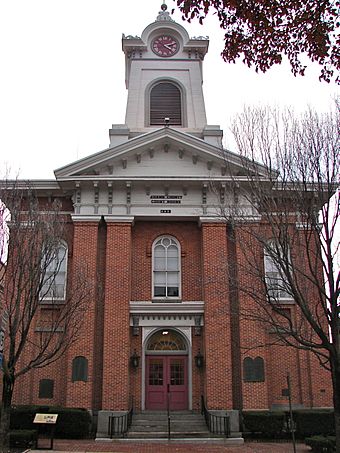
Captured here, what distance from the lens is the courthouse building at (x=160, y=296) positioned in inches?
804

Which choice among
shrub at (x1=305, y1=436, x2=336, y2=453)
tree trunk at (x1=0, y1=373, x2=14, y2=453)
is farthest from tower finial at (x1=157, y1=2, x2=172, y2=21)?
shrub at (x1=305, y1=436, x2=336, y2=453)

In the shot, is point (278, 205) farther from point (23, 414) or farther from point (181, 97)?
point (181, 97)

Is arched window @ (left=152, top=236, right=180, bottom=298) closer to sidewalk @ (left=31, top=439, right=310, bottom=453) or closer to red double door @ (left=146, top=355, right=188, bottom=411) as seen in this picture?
red double door @ (left=146, top=355, right=188, bottom=411)

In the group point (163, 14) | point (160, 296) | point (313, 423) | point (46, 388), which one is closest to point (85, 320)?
point (46, 388)

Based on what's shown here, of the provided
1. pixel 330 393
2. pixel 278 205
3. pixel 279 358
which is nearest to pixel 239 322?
pixel 279 358

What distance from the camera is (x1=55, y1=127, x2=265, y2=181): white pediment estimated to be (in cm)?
2245

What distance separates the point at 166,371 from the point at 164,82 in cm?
1483

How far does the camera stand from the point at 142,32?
29.5 meters

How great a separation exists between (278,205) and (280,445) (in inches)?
344

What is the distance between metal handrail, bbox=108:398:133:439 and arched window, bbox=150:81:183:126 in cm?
1406

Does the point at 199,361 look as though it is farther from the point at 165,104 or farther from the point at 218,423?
the point at 165,104

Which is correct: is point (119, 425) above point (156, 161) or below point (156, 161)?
below

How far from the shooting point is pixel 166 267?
22.6 m

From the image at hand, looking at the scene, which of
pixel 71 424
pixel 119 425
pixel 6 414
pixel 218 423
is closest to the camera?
pixel 6 414
